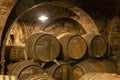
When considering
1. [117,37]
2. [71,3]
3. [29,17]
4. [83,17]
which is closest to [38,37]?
[71,3]

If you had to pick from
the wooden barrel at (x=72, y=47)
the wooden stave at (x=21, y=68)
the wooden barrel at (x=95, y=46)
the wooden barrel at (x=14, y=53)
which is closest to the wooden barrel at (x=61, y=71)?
the wooden barrel at (x=72, y=47)

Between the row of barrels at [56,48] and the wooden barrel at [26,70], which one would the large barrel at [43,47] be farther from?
the wooden barrel at [26,70]

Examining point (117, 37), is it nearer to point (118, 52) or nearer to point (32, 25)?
point (118, 52)

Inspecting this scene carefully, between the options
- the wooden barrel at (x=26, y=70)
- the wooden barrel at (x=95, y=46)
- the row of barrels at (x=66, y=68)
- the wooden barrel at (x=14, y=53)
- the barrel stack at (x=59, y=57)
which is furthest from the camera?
the wooden barrel at (x=95, y=46)

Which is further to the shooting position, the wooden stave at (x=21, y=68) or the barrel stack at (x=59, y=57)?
the barrel stack at (x=59, y=57)

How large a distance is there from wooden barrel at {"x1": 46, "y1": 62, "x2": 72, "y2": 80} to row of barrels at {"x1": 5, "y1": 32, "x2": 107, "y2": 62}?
23cm

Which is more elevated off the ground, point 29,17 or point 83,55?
point 29,17

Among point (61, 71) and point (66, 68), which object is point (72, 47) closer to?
point (66, 68)

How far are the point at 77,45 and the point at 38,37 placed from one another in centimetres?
123

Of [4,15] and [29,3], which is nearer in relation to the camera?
[4,15]

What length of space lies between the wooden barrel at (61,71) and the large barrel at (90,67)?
18cm

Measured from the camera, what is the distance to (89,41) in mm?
6480

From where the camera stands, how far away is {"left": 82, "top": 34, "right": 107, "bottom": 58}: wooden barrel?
647cm

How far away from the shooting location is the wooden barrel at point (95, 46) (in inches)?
255
